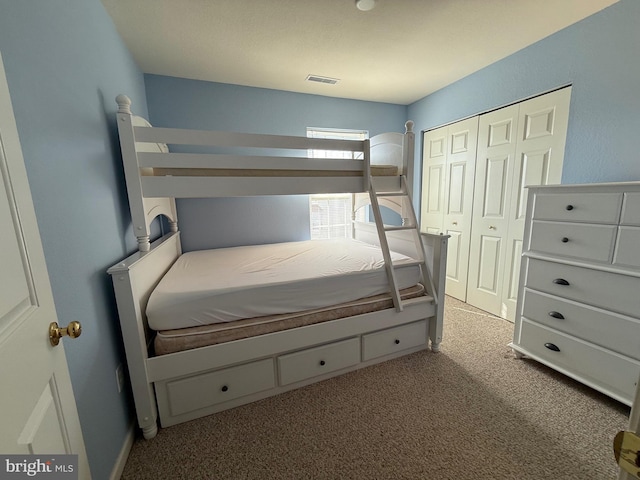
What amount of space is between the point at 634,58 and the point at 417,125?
6.51 ft

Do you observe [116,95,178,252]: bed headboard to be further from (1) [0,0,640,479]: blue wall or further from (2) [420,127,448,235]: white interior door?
(2) [420,127,448,235]: white interior door

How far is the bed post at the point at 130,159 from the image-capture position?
146 cm

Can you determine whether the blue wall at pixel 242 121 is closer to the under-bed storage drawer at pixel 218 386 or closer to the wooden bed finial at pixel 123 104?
the wooden bed finial at pixel 123 104

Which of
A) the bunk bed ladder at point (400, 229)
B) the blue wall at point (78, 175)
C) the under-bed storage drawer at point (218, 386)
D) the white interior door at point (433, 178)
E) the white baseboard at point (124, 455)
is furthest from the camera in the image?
the white interior door at point (433, 178)

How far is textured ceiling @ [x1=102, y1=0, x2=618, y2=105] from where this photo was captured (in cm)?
173

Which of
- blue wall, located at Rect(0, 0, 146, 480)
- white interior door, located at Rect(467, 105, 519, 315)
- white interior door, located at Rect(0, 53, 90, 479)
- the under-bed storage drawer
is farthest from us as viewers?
white interior door, located at Rect(467, 105, 519, 315)

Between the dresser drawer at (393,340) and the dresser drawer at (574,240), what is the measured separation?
3.34 feet

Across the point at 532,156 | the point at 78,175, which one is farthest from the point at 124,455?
the point at 532,156

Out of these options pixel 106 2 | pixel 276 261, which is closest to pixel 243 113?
pixel 106 2

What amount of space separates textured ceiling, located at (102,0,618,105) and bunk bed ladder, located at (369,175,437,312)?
1.12m

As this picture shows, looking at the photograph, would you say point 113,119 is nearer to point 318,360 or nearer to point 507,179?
point 318,360

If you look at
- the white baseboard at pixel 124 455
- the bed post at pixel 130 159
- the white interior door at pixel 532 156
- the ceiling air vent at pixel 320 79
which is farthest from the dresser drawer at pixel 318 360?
the ceiling air vent at pixel 320 79

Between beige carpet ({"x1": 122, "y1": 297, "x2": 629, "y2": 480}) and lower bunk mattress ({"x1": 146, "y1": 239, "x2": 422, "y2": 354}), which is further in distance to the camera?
lower bunk mattress ({"x1": 146, "y1": 239, "x2": 422, "y2": 354})

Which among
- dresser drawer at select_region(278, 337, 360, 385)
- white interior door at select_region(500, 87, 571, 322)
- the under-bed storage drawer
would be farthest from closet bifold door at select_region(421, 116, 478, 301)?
the under-bed storage drawer
